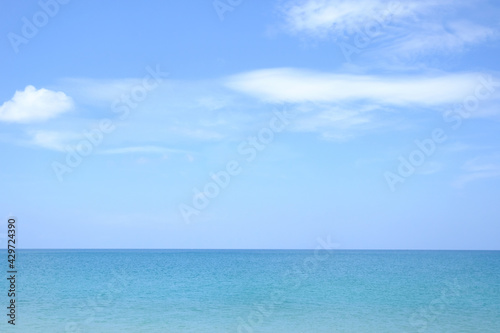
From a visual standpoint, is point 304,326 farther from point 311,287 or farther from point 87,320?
point 311,287

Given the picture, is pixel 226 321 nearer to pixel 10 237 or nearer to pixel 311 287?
pixel 10 237

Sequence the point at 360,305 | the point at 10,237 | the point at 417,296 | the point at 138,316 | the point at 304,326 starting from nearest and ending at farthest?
the point at 10,237, the point at 304,326, the point at 138,316, the point at 360,305, the point at 417,296

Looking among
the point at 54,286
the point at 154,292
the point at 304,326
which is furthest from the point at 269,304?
the point at 54,286

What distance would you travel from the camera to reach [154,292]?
31594 mm

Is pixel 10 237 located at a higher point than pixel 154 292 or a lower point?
higher

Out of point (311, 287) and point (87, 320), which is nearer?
point (87, 320)

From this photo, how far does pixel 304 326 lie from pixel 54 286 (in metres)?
21.3

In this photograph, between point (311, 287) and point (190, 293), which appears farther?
point (311, 287)

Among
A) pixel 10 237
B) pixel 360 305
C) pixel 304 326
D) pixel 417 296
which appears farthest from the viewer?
pixel 417 296

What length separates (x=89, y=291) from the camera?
3216 centimetres

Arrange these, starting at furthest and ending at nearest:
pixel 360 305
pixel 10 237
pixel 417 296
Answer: pixel 417 296 < pixel 360 305 < pixel 10 237

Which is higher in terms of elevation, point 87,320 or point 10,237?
point 10,237

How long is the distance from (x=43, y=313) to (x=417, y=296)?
20.9 m

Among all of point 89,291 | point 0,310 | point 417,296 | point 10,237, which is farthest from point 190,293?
point 10,237
